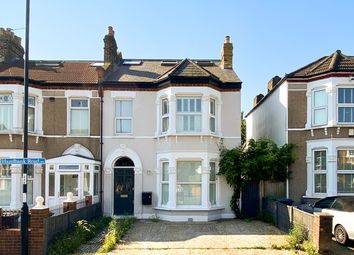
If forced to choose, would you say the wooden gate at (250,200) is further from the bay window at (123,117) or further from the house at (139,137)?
the bay window at (123,117)

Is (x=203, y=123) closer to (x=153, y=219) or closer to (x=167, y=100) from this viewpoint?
(x=167, y=100)

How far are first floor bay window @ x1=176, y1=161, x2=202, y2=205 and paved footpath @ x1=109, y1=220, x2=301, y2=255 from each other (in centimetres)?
134

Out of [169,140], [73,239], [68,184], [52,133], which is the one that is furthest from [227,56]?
[73,239]

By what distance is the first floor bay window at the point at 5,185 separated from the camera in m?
16.8

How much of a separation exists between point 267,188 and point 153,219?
5.42 m

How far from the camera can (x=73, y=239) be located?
37.3 feet

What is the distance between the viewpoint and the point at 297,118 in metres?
17.6

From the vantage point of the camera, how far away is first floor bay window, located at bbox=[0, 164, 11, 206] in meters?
16.8

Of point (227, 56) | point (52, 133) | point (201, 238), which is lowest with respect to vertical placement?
point (201, 238)

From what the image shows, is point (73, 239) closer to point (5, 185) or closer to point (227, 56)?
point (5, 185)

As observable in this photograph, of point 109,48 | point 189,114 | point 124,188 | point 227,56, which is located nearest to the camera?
point 189,114

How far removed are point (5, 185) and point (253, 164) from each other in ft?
35.1

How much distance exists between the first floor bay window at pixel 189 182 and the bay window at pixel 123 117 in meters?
3.04

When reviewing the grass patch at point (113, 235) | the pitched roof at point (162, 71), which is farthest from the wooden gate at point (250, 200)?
the grass patch at point (113, 235)
